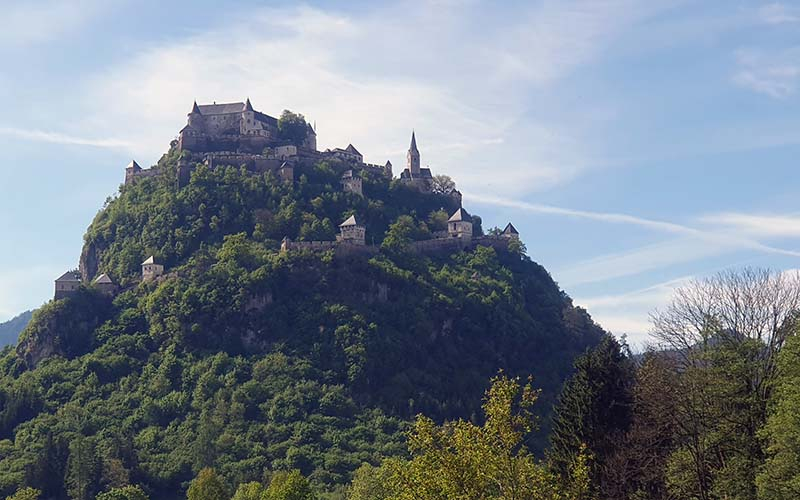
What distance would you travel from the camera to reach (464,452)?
32375 millimetres

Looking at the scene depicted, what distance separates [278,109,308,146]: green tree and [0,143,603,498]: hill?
10782 mm

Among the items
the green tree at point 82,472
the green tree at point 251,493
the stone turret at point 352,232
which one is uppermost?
the stone turret at point 352,232

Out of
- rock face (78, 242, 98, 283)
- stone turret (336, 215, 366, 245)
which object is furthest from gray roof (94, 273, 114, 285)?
stone turret (336, 215, 366, 245)

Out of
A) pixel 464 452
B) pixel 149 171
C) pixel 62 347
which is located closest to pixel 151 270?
pixel 62 347

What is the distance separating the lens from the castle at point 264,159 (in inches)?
5157

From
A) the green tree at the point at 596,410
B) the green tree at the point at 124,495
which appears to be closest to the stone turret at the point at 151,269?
the green tree at the point at 124,495

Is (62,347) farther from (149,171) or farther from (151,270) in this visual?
(149,171)

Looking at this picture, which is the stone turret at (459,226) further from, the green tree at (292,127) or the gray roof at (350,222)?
the green tree at (292,127)

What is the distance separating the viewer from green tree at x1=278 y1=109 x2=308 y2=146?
15500cm

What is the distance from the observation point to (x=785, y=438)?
137ft

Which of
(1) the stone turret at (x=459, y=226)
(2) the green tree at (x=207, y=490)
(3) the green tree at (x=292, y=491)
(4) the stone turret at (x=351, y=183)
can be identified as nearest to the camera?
(3) the green tree at (x=292, y=491)

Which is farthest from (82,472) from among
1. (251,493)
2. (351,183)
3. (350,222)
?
(351,183)

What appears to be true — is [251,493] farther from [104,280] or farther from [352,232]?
[104,280]

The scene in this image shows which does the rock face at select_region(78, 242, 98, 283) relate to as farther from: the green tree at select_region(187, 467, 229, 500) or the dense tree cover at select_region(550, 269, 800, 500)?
the dense tree cover at select_region(550, 269, 800, 500)
